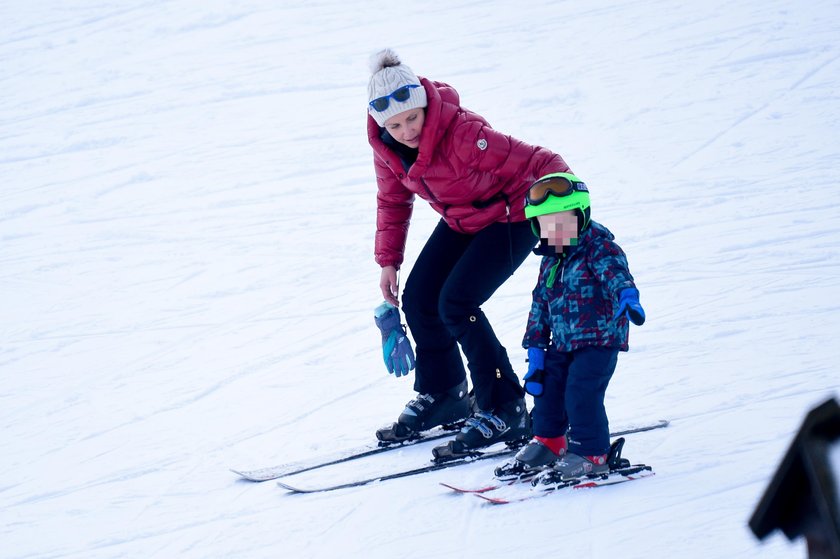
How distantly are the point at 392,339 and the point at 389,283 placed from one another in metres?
0.29

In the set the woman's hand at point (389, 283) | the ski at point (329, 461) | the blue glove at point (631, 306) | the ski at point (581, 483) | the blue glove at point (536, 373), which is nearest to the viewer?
the blue glove at point (631, 306)

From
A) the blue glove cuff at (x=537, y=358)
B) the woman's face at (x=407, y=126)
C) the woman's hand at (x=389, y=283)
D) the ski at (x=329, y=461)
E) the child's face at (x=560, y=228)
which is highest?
the woman's face at (x=407, y=126)

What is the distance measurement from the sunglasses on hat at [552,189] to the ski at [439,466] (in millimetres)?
1307

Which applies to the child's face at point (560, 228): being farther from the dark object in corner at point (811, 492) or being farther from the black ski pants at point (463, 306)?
the dark object in corner at point (811, 492)

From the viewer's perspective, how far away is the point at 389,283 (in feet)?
15.0

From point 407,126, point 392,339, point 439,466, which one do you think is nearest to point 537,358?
point 439,466

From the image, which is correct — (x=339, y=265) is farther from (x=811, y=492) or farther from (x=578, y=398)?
(x=811, y=492)

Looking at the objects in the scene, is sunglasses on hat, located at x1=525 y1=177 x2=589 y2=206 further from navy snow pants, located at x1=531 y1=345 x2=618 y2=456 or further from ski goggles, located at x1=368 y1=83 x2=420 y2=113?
ski goggles, located at x1=368 y1=83 x2=420 y2=113

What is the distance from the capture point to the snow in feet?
12.7

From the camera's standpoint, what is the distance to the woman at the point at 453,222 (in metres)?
4.00

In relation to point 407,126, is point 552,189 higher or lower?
lower

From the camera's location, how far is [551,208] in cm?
357

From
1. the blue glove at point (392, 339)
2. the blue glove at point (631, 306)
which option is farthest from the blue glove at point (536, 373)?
the blue glove at point (392, 339)

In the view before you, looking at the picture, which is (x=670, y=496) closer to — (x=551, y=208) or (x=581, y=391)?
(x=581, y=391)
